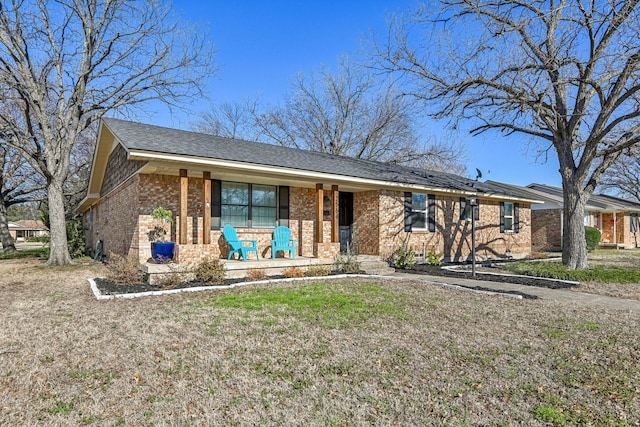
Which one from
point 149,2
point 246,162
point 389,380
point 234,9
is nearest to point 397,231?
point 246,162

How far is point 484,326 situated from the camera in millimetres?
4922

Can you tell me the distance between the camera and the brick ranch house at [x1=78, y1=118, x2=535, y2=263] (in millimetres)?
9000

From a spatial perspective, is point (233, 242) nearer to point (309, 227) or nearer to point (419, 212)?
point (309, 227)

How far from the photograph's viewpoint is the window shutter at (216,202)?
10055 mm

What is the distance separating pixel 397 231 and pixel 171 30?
11489mm

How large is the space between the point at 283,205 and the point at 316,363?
26.4 feet

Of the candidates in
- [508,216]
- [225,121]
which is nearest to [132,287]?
[508,216]

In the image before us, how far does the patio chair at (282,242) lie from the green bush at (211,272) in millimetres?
2515

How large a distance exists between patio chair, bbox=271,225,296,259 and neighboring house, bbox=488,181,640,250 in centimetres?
1389

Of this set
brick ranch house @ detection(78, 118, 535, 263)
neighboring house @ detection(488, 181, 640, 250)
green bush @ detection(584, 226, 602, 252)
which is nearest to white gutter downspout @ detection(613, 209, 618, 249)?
neighboring house @ detection(488, 181, 640, 250)

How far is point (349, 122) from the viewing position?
2702 centimetres

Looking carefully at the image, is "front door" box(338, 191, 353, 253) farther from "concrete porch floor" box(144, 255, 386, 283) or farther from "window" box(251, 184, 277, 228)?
"window" box(251, 184, 277, 228)

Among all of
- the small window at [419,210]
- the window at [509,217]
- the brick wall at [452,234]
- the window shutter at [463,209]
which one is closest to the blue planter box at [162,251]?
the brick wall at [452,234]

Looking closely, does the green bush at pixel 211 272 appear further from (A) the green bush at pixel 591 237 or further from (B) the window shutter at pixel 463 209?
(A) the green bush at pixel 591 237
